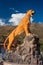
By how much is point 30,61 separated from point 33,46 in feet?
3.02

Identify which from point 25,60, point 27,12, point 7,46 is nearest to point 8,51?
point 7,46

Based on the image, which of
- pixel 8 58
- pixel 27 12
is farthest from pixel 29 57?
pixel 27 12

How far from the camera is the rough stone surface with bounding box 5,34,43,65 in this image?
52.3ft

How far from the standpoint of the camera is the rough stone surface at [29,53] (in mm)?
15945

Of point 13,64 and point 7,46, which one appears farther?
point 7,46

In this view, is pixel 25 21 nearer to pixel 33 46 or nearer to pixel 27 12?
pixel 27 12

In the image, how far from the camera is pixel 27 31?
54.1 ft

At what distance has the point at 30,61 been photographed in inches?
628

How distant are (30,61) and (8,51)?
70.7 inches

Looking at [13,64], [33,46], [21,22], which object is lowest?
[13,64]

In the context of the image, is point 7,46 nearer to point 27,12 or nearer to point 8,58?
point 8,58

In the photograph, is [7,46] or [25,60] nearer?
[25,60]

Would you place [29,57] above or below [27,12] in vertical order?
below

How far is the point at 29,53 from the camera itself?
53.1ft
